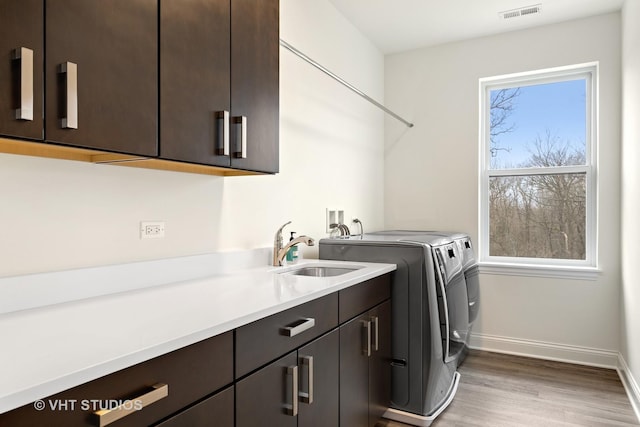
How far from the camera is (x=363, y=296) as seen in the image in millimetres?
2031

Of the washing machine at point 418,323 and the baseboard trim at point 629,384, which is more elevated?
the washing machine at point 418,323

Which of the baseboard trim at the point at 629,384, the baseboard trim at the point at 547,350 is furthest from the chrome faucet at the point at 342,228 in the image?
the baseboard trim at the point at 629,384

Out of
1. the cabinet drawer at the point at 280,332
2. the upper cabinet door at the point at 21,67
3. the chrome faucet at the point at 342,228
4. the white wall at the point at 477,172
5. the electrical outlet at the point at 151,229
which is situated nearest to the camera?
the upper cabinet door at the point at 21,67

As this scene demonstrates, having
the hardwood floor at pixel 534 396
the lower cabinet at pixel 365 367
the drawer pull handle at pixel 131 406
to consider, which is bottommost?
the hardwood floor at pixel 534 396

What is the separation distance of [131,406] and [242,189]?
1415mm

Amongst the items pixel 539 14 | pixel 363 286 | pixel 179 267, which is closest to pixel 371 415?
pixel 363 286

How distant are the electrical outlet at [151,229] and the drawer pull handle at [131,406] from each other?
0.81m

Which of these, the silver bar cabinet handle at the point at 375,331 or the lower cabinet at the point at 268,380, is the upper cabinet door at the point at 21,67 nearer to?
the lower cabinet at the point at 268,380

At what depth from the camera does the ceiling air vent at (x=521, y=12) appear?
3038mm

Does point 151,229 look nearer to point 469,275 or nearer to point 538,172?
point 469,275

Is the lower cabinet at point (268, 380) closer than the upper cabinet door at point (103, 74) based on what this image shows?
Yes

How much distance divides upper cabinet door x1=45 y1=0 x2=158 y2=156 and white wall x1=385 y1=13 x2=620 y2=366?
287cm

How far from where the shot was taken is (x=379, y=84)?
388 cm

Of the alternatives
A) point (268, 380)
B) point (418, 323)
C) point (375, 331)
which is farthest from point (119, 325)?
point (418, 323)
